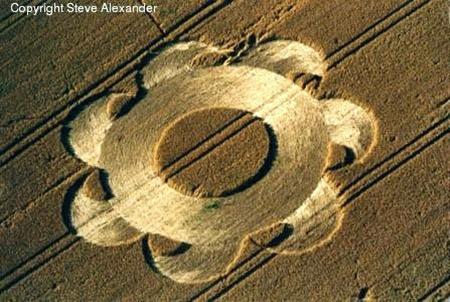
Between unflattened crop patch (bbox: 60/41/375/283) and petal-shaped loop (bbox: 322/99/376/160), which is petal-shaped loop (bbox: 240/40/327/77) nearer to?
unflattened crop patch (bbox: 60/41/375/283)

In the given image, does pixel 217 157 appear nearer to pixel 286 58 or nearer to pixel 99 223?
pixel 286 58

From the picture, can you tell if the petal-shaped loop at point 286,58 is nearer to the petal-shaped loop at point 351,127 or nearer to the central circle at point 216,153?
the petal-shaped loop at point 351,127

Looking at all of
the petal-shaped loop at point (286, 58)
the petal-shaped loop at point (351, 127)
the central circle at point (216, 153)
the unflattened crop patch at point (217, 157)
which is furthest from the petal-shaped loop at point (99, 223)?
the petal-shaped loop at point (351, 127)

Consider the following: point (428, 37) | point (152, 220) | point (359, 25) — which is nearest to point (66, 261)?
point (152, 220)

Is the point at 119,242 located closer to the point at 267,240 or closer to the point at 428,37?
the point at 267,240

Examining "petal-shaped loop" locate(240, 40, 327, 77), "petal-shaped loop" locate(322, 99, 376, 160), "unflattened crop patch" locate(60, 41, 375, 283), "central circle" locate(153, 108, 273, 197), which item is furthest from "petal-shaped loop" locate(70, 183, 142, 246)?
"petal-shaped loop" locate(322, 99, 376, 160)

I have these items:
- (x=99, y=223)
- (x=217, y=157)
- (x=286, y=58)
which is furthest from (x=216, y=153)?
(x=99, y=223)

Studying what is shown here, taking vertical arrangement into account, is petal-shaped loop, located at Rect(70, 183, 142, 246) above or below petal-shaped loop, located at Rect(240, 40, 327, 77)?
below

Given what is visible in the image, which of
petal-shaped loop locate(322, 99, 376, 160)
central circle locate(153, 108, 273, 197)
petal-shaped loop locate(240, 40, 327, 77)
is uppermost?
petal-shaped loop locate(240, 40, 327, 77)
